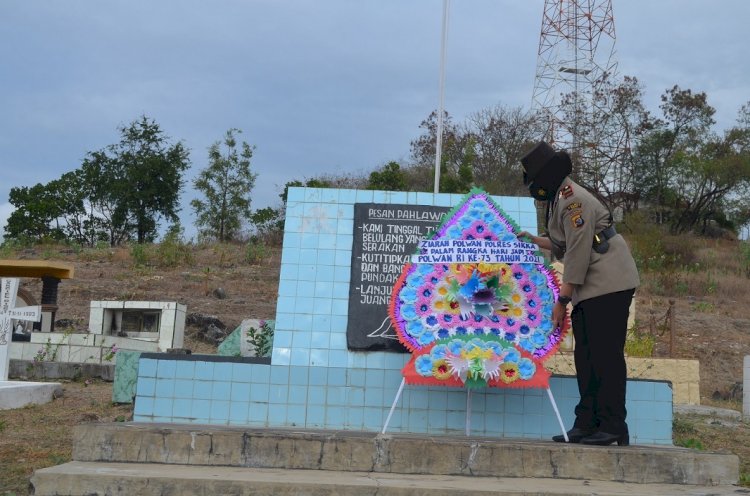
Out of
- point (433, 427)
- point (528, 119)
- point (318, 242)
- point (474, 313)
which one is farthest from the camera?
point (528, 119)

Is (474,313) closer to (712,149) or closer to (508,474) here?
(508,474)

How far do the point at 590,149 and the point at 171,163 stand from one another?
17.3m

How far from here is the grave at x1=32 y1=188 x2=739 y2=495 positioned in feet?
15.6

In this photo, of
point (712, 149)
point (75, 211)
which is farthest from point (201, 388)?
point (712, 149)

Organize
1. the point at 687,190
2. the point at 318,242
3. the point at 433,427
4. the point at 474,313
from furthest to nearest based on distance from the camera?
the point at 687,190, the point at 318,242, the point at 433,427, the point at 474,313

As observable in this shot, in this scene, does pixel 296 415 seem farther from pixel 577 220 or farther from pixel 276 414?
pixel 577 220

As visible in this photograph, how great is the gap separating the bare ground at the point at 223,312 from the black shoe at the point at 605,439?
2590 millimetres

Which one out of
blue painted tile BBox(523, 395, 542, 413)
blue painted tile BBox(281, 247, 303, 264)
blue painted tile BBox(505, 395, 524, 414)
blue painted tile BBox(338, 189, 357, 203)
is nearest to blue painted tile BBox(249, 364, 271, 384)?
blue painted tile BBox(281, 247, 303, 264)

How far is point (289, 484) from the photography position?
4.22 meters

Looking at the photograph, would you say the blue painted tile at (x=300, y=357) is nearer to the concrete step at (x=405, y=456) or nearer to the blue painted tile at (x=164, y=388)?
the blue painted tile at (x=164, y=388)

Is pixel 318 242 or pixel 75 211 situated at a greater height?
pixel 75 211

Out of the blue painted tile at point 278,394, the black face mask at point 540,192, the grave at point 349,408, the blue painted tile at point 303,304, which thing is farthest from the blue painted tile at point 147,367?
the black face mask at point 540,192

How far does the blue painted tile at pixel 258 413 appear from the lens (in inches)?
244

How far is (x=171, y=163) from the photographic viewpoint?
34312 millimetres
